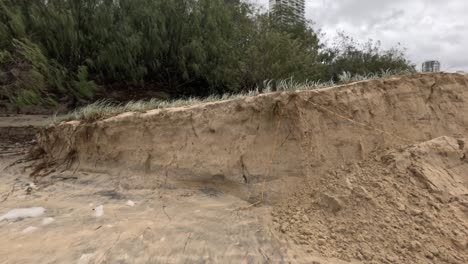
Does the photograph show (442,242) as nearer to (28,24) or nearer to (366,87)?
(366,87)

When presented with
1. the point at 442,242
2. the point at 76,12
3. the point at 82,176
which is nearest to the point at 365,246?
the point at 442,242

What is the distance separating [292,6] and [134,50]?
854 centimetres

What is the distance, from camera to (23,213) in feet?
15.0

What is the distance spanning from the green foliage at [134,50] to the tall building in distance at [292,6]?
4.03 meters

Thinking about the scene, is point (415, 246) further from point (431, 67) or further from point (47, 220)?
point (431, 67)

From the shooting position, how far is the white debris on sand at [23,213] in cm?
447

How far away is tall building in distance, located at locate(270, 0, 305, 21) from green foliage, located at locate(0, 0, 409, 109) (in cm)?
403

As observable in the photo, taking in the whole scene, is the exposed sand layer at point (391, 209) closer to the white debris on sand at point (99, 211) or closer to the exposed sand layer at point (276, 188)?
the exposed sand layer at point (276, 188)

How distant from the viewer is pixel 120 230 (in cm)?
381

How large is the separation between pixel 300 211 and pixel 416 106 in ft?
6.80

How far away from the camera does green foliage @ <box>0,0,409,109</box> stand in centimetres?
945

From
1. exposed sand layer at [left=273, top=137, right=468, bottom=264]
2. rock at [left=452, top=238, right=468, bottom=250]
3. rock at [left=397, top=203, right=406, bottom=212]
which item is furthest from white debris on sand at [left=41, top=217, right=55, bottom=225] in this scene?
rock at [left=452, top=238, right=468, bottom=250]

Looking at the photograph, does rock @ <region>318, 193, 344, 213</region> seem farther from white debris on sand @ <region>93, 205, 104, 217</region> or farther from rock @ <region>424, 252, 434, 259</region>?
white debris on sand @ <region>93, 205, 104, 217</region>

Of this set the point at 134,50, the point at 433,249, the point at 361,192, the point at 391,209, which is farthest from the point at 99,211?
the point at 134,50
